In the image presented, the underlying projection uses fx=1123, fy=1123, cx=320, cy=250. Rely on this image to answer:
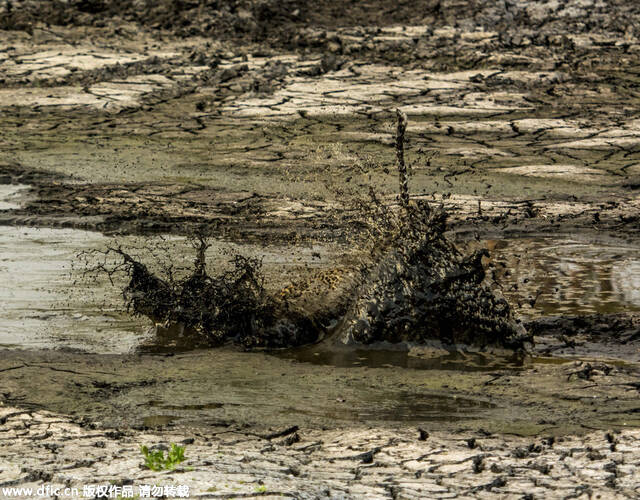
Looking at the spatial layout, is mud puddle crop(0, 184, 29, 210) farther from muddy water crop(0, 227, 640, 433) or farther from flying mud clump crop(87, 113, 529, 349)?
flying mud clump crop(87, 113, 529, 349)

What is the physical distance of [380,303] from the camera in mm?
5273

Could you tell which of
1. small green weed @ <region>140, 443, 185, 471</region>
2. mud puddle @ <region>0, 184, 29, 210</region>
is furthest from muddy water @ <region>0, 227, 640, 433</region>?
mud puddle @ <region>0, 184, 29, 210</region>

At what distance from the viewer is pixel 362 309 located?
5.28 m

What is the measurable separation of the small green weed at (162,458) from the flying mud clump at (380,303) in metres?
1.62

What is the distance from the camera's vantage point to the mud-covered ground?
149 inches

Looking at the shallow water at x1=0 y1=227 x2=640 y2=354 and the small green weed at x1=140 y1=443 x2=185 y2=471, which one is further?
→ the shallow water at x1=0 y1=227 x2=640 y2=354

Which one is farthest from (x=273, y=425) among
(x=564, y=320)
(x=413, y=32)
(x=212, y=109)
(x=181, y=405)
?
(x=413, y=32)

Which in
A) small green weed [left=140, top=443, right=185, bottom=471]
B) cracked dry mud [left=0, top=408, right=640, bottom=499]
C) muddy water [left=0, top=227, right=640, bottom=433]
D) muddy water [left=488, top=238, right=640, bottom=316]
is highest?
small green weed [left=140, top=443, right=185, bottom=471]

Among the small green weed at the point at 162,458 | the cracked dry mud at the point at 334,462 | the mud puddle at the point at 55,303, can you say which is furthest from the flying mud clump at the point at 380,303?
the small green weed at the point at 162,458

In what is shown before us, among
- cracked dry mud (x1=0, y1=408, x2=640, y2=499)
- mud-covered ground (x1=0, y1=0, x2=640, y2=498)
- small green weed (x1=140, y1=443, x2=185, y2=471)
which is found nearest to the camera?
cracked dry mud (x1=0, y1=408, x2=640, y2=499)

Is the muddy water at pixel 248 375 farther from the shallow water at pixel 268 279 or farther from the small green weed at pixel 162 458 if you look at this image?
the small green weed at pixel 162 458

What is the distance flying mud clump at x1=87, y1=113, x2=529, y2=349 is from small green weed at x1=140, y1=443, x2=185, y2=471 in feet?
5.30

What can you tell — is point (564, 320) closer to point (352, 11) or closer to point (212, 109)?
point (212, 109)

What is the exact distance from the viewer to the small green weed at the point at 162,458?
11.4 feet
